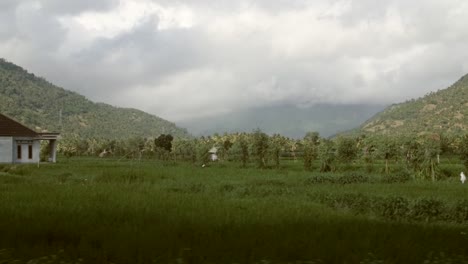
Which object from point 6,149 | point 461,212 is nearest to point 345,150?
point 6,149

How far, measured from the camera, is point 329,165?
5038 cm

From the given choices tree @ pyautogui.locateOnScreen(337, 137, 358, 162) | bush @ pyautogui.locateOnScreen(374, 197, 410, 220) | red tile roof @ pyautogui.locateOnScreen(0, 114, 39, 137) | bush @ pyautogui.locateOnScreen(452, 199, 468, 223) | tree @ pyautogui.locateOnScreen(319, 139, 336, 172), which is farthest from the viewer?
tree @ pyautogui.locateOnScreen(337, 137, 358, 162)

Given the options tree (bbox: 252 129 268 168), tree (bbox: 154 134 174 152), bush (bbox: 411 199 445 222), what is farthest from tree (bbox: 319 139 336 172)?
tree (bbox: 154 134 174 152)

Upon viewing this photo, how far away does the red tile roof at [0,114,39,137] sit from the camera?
48875 millimetres

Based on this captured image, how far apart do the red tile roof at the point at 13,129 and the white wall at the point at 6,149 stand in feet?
1.90

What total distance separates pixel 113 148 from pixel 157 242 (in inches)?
3549

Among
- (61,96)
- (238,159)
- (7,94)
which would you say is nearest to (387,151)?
(238,159)

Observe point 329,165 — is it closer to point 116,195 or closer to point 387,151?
point 387,151

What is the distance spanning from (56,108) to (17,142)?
400 ft

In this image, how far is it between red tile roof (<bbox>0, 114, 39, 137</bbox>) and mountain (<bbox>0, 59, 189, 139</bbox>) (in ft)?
263

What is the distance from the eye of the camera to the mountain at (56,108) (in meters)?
143

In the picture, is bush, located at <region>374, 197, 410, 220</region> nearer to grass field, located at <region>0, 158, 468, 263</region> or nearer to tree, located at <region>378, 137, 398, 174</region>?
grass field, located at <region>0, 158, 468, 263</region>

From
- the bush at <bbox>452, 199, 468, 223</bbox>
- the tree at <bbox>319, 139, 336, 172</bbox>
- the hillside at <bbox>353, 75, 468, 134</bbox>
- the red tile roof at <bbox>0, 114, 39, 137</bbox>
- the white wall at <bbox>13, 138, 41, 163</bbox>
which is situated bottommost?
the bush at <bbox>452, 199, 468, 223</bbox>

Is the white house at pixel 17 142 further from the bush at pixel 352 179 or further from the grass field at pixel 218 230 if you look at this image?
the bush at pixel 352 179
